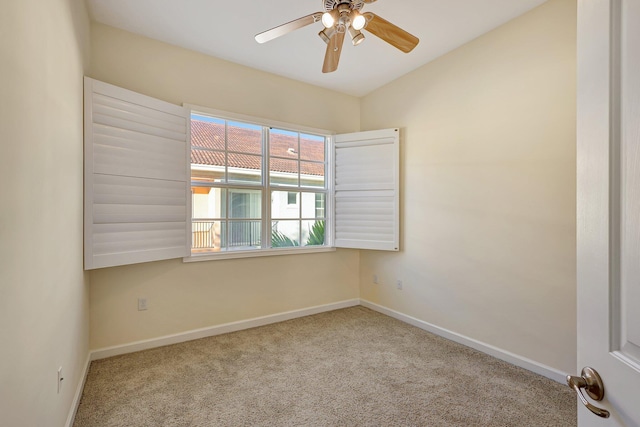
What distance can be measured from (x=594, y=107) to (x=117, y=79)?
3.18 m

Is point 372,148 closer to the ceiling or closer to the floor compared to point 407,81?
closer to the floor

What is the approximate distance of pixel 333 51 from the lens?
6.81 ft

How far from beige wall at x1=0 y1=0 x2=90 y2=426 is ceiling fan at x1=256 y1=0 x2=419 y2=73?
1.14 m

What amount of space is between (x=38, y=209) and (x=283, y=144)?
256cm

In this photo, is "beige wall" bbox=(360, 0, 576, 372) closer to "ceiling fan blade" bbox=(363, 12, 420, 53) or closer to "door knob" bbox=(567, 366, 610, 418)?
"ceiling fan blade" bbox=(363, 12, 420, 53)

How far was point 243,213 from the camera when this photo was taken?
11.1 feet

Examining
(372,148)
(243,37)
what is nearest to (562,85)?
(372,148)

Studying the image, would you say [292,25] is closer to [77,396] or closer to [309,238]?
[309,238]

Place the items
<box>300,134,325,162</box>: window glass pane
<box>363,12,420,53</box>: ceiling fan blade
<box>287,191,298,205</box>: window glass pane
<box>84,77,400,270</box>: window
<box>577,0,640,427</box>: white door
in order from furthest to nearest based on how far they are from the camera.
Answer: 1. <box>300,134,325,162</box>: window glass pane
2. <box>287,191,298,205</box>: window glass pane
3. <box>84,77,400,270</box>: window
4. <box>363,12,420,53</box>: ceiling fan blade
5. <box>577,0,640,427</box>: white door

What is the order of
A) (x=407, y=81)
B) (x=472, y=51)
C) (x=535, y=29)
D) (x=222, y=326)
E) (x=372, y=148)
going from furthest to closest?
1. (x=372, y=148)
2. (x=407, y=81)
3. (x=222, y=326)
4. (x=472, y=51)
5. (x=535, y=29)

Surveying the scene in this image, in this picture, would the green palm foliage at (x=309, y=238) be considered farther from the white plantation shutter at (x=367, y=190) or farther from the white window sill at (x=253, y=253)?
the white plantation shutter at (x=367, y=190)

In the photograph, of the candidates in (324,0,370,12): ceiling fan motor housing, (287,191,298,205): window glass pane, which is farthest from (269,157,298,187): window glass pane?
(324,0,370,12): ceiling fan motor housing

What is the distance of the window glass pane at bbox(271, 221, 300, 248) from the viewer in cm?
358

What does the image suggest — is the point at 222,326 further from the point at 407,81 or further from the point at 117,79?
the point at 407,81
